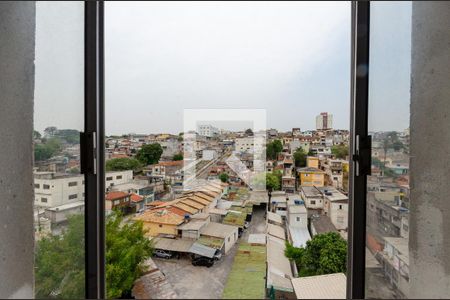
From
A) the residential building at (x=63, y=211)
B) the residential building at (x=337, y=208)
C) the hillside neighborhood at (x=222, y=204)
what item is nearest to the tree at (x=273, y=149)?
the hillside neighborhood at (x=222, y=204)

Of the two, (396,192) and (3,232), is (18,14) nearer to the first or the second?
(3,232)

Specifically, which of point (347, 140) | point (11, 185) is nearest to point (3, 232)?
point (11, 185)

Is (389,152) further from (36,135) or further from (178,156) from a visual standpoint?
(36,135)

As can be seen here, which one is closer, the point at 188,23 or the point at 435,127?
the point at 435,127

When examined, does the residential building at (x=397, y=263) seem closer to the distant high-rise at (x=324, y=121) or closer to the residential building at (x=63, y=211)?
the distant high-rise at (x=324, y=121)

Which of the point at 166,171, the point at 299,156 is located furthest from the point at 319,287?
the point at 166,171

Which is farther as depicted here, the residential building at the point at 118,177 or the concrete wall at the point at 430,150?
the residential building at the point at 118,177

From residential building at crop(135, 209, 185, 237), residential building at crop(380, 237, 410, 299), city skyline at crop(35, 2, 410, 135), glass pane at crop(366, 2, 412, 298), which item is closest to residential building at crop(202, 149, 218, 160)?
city skyline at crop(35, 2, 410, 135)
